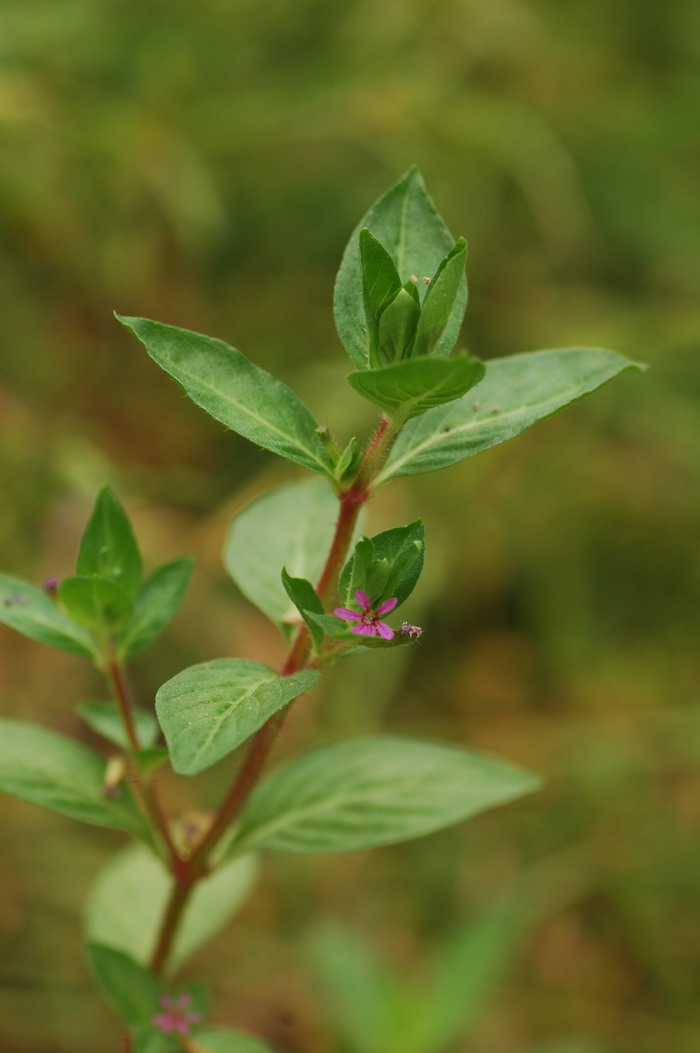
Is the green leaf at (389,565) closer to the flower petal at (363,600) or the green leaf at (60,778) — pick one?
the flower petal at (363,600)

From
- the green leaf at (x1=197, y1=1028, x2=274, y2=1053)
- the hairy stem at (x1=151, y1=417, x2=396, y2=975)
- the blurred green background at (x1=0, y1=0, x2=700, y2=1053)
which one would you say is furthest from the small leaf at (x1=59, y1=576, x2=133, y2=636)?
the blurred green background at (x1=0, y1=0, x2=700, y2=1053)

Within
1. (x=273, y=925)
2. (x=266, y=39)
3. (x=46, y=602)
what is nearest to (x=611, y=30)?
(x=266, y=39)

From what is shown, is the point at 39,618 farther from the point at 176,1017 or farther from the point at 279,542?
the point at 176,1017

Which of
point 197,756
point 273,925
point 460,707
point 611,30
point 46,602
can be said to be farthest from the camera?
point 611,30

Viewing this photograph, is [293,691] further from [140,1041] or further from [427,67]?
[427,67]

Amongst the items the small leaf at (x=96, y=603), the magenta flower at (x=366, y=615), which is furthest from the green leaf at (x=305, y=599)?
the small leaf at (x=96, y=603)

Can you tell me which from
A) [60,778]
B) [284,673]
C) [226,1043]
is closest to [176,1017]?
[226,1043]

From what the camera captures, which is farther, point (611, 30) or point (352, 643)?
point (611, 30)
